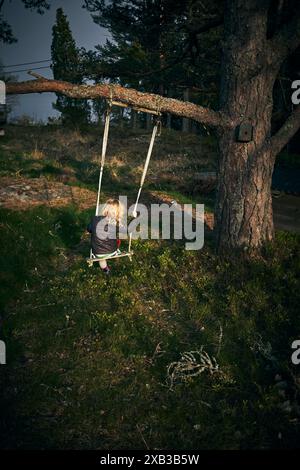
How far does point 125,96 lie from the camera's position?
6109 mm

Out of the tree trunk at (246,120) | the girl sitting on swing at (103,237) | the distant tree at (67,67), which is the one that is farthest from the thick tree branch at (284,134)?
the distant tree at (67,67)

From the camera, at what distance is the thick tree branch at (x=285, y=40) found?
20.6 ft

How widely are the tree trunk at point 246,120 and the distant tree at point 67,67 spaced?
367cm

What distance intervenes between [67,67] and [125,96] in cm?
349

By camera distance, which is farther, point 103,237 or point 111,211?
point 111,211

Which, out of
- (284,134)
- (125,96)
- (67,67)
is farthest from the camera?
(67,67)

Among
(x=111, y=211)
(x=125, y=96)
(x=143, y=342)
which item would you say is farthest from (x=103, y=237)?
(x=125, y=96)

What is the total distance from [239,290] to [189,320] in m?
1.09

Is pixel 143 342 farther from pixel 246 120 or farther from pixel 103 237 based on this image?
pixel 246 120

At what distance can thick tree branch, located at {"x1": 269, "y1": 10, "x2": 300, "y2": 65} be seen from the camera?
6293mm

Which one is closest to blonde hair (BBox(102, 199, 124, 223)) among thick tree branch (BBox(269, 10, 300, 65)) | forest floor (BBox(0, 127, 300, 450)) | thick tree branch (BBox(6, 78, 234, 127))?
forest floor (BBox(0, 127, 300, 450))

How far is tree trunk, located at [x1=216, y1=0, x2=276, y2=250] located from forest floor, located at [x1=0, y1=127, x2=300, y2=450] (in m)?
0.74

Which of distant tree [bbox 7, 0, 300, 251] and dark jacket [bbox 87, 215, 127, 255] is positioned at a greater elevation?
distant tree [bbox 7, 0, 300, 251]

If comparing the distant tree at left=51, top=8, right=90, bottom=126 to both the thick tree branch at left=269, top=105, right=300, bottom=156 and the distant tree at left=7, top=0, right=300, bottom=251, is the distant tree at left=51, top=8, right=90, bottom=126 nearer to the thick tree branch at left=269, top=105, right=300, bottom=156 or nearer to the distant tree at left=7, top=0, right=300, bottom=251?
the distant tree at left=7, top=0, right=300, bottom=251
